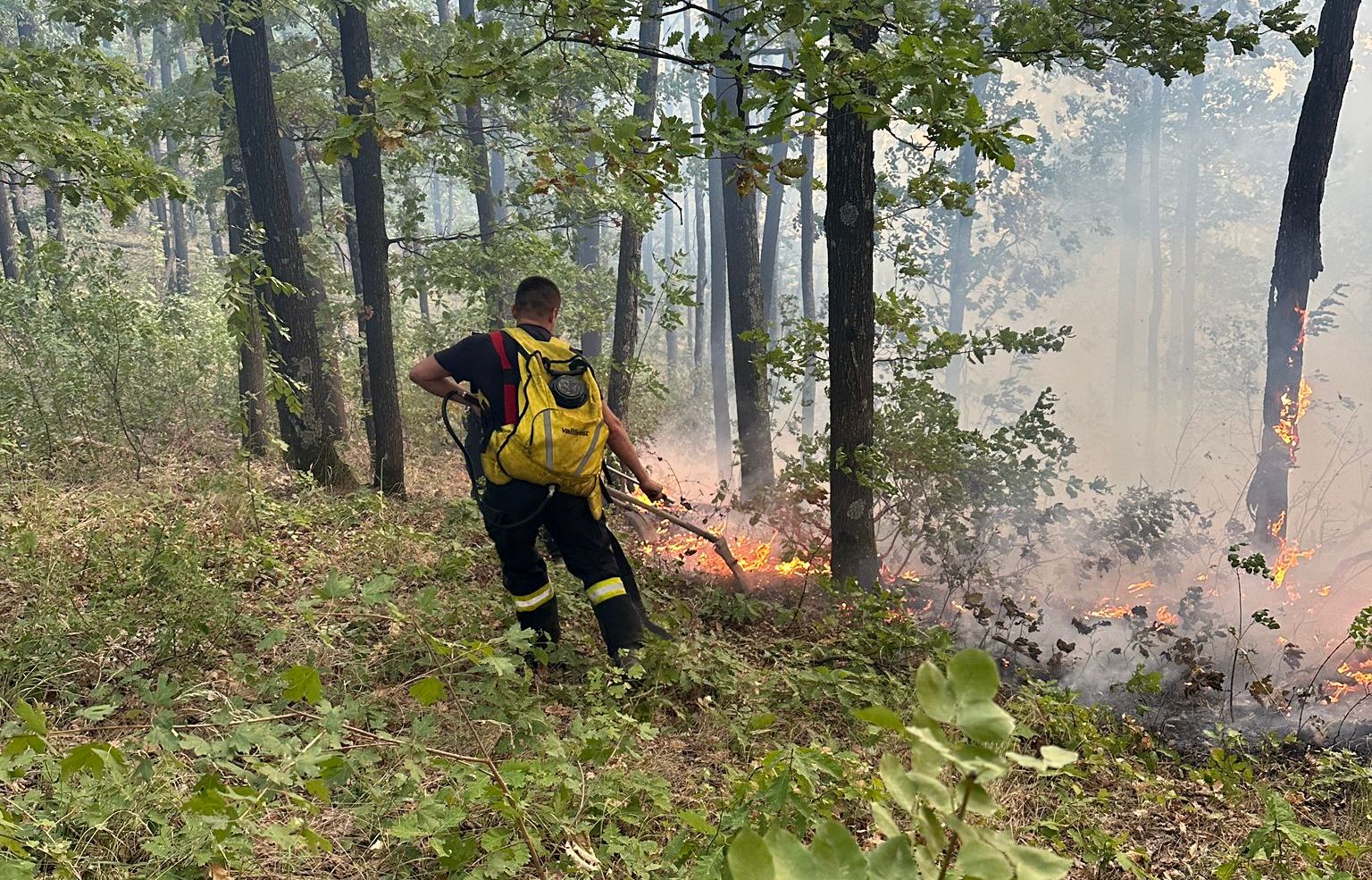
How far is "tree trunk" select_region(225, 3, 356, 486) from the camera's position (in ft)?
26.4

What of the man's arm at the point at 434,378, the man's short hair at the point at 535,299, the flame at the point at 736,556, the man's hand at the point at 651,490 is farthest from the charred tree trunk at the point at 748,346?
the man's arm at the point at 434,378

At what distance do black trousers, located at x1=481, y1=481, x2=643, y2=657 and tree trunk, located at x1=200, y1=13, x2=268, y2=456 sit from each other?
466 cm

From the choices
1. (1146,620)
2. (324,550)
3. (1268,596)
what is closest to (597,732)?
(324,550)

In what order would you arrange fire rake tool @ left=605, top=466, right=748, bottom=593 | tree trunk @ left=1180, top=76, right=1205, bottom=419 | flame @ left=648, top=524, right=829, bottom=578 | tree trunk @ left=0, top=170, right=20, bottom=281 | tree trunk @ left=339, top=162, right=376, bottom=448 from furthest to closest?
tree trunk @ left=1180, top=76, right=1205, bottom=419
tree trunk @ left=0, top=170, right=20, bottom=281
tree trunk @ left=339, top=162, right=376, bottom=448
flame @ left=648, top=524, right=829, bottom=578
fire rake tool @ left=605, top=466, right=748, bottom=593

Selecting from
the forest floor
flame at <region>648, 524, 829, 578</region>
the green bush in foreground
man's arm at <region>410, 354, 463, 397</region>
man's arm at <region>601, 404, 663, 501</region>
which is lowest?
flame at <region>648, 524, 829, 578</region>

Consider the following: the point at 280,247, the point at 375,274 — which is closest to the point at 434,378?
the point at 280,247

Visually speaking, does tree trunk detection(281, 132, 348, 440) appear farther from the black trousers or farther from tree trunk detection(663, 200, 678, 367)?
the black trousers

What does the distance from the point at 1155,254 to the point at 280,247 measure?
43.4 m

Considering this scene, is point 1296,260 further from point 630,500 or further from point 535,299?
point 535,299

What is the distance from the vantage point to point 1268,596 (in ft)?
25.9

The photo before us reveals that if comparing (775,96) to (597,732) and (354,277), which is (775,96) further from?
(354,277)

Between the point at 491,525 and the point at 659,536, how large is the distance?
3.58 m

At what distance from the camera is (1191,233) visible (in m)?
38.0

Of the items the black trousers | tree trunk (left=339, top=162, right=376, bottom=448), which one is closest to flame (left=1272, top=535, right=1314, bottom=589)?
the black trousers
